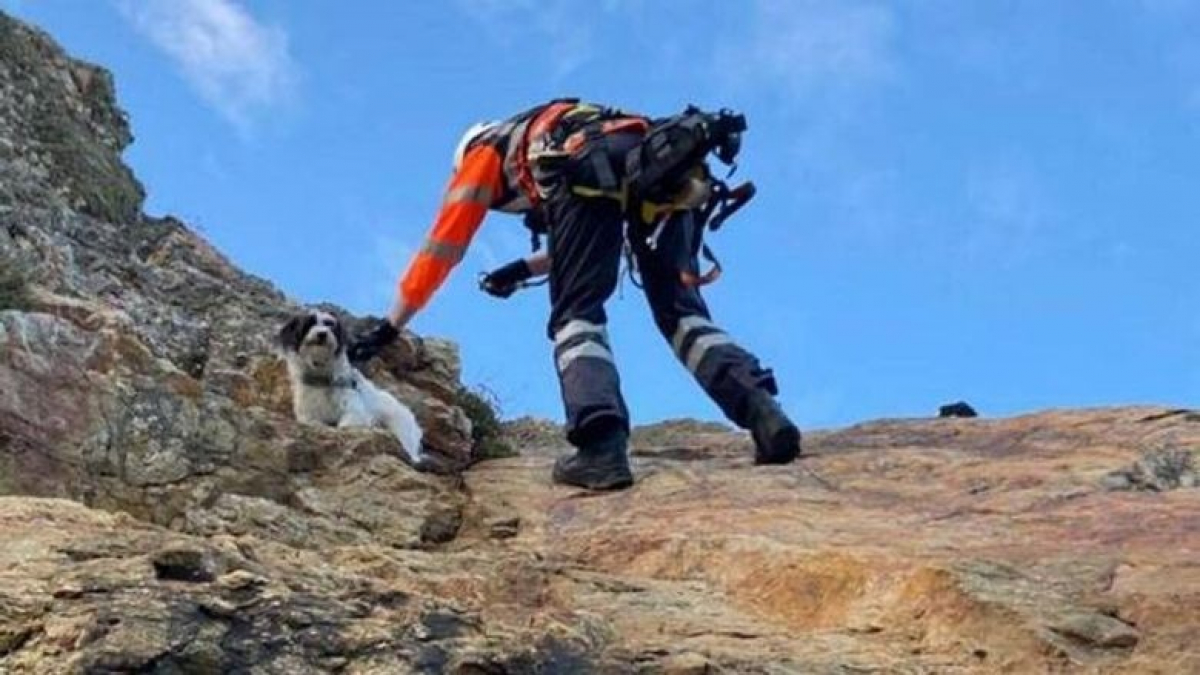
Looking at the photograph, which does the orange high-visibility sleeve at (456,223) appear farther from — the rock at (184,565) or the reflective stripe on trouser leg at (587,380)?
the rock at (184,565)

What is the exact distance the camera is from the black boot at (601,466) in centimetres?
863

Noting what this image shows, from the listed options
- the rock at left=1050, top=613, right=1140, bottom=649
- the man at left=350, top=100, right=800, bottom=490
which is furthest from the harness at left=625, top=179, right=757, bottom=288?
the rock at left=1050, top=613, right=1140, bottom=649

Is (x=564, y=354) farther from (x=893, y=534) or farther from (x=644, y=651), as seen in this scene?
(x=644, y=651)

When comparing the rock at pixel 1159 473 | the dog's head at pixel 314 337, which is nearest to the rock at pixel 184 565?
the rock at pixel 1159 473

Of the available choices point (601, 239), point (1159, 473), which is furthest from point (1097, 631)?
point (601, 239)

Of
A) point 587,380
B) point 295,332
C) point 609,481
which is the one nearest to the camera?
point 609,481

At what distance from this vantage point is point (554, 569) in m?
6.38

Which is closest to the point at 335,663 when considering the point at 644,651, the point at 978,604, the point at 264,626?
the point at 264,626

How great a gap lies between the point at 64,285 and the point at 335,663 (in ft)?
20.6

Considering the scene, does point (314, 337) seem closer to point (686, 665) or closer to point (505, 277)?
point (505, 277)

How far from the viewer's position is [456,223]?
9.80 m

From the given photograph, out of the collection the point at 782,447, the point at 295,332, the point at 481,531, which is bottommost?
the point at 481,531

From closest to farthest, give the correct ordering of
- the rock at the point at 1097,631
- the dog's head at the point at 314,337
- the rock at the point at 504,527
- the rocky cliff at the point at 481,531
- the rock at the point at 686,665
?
the rocky cliff at the point at 481,531
the rock at the point at 686,665
the rock at the point at 1097,631
the rock at the point at 504,527
the dog's head at the point at 314,337

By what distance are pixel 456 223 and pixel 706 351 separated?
147cm
